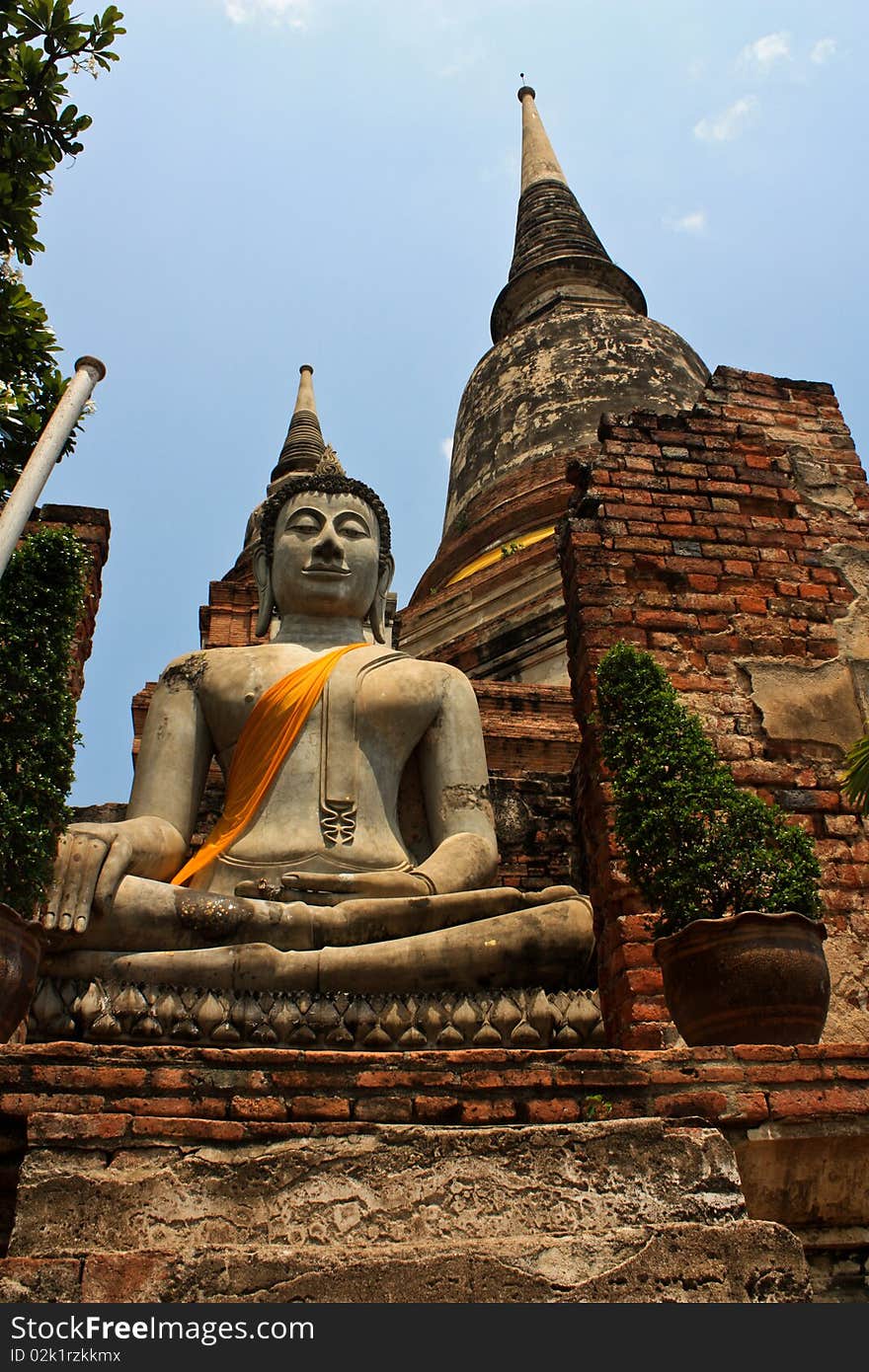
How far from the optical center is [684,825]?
396 centimetres

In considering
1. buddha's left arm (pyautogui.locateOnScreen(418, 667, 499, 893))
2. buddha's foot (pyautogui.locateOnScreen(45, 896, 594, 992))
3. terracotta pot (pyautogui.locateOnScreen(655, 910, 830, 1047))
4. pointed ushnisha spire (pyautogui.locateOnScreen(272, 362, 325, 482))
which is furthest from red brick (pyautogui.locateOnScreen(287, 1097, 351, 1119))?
pointed ushnisha spire (pyautogui.locateOnScreen(272, 362, 325, 482))

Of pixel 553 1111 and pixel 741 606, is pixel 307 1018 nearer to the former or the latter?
pixel 553 1111

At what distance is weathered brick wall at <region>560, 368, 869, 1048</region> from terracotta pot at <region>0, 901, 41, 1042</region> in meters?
2.01

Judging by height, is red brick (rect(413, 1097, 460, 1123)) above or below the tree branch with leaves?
below

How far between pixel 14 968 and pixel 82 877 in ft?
2.14

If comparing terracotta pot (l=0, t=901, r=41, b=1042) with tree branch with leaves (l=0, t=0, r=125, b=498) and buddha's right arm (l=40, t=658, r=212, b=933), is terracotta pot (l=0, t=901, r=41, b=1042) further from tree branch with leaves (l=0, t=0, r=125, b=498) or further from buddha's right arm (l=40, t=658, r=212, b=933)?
tree branch with leaves (l=0, t=0, r=125, b=498)

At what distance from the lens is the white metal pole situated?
13.7 feet

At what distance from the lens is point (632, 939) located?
4.54m

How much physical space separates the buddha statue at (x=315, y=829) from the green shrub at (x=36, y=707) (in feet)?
0.60

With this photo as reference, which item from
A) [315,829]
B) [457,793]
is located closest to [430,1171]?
[315,829]

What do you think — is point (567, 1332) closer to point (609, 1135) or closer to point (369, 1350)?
point (369, 1350)

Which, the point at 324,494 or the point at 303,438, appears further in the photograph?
the point at 303,438

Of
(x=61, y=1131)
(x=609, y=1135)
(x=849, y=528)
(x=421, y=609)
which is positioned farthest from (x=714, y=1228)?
(x=421, y=609)

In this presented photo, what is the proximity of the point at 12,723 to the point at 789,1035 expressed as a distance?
7.72 feet
